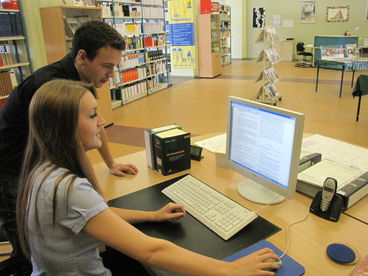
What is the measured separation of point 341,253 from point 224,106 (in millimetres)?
4870

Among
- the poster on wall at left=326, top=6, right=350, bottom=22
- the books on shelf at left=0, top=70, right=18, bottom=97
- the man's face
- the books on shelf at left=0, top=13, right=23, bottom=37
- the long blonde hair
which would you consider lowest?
the books on shelf at left=0, top=70, right=18, bottom=97

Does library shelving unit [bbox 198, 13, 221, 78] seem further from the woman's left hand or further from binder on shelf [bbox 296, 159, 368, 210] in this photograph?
the woman's left hand

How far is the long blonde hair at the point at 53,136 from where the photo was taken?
3.07 feet

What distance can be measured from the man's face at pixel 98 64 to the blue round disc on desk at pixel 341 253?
1269 mm

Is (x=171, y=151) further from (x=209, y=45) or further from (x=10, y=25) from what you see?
(x=209, y=45)

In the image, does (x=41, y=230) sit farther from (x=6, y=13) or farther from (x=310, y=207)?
(x=6, y=13)

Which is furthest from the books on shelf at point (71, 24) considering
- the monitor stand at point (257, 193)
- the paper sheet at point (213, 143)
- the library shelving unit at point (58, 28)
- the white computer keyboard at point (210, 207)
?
the monitor stand at point (257, 193)

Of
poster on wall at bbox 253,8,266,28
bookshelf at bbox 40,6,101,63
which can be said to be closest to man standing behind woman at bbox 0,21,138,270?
bookshelf at bbox 40,6,101,63

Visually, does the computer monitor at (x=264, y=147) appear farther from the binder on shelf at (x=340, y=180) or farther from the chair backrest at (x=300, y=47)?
the chair backrest at (x=300, y=47)

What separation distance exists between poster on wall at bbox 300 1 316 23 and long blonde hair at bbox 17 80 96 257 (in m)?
11.6

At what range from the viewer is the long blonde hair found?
0.94 m

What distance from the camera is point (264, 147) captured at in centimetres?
129

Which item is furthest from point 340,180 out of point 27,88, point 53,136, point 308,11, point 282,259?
point 308,11

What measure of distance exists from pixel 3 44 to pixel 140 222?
389cm
